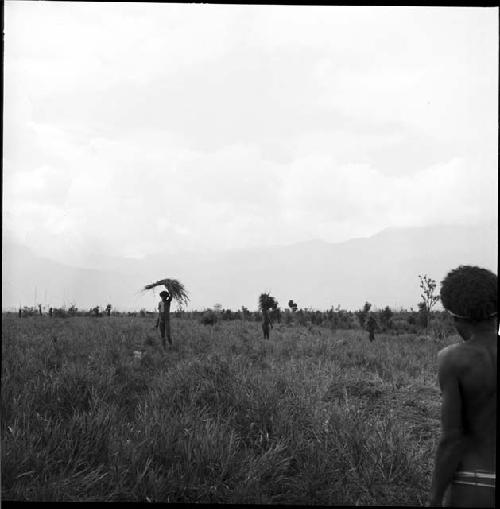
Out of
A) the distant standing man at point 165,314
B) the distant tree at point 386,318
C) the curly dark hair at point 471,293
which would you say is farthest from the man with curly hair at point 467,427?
Result: the distant tree at point 386,318

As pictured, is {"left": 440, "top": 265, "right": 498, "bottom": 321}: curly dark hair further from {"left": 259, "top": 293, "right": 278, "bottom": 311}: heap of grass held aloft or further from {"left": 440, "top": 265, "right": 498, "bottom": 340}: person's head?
{"left": 259, "top": 293, "right": 278, "bottom": 311}: heap of grass held aloft

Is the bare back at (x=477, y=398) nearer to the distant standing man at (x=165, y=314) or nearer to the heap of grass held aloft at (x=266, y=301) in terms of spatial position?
the distant standing man at (x=165, y=314)

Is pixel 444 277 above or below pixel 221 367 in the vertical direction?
above

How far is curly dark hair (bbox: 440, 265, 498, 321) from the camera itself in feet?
7.43

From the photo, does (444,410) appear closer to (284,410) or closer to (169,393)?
(284,410)

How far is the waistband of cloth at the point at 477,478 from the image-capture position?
2.17m

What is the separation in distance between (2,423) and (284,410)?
2645 mm

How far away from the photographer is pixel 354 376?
775 cm

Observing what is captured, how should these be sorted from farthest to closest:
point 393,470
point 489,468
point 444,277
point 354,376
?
point 354,376 < point 393,470 < point 444,277 < point 489,468

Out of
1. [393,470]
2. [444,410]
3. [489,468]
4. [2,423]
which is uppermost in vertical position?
[444,410]

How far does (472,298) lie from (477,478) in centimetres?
78

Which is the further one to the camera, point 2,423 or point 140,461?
point 2,423

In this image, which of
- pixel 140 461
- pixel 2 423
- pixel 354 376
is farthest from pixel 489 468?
pixel 354 376

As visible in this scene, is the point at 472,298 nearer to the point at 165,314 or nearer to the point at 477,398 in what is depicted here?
the point at 477,398
